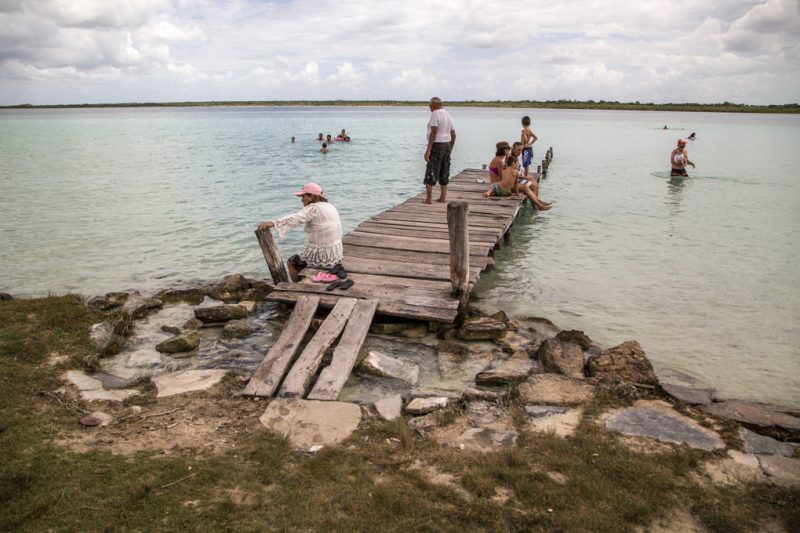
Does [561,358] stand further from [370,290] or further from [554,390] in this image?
[370,290]

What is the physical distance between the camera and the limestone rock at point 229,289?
8.70 m

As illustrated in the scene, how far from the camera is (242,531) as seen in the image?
3.21 meters

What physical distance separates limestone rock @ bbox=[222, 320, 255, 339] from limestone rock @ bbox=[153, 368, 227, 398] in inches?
48.9

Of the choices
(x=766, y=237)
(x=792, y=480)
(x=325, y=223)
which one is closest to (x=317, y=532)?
(x=792, y=480)

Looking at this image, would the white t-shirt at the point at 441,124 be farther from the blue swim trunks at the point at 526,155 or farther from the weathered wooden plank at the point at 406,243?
the blue swim trunks at the point at 526,155

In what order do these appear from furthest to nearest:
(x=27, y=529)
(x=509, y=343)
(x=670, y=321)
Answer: (x=670, y=321) < (x=509, y=343) < (x=27, y=529)

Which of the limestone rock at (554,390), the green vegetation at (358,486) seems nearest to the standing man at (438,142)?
the limestone rock at (554,390)

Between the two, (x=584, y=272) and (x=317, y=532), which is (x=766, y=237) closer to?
(x=584, y=272)

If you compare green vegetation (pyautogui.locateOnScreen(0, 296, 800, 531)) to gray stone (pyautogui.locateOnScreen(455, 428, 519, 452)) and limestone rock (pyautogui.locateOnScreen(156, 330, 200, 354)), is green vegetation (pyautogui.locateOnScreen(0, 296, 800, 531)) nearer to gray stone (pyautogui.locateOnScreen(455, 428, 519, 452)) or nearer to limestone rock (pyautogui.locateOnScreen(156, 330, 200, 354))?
gray stone (pyautogui.locateOnScreen(455, 428, 519, 452))

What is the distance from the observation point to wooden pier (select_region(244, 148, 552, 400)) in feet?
18.1

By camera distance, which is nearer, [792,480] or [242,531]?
[242,531]

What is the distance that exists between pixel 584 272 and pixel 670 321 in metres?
2.60

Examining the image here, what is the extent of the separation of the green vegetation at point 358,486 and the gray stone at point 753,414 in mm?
1025

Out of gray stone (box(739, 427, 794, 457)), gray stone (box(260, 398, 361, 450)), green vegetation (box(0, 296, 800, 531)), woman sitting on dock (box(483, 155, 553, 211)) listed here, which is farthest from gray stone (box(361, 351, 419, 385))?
woman sitting on dock (box(483, 155, 553, 211))
